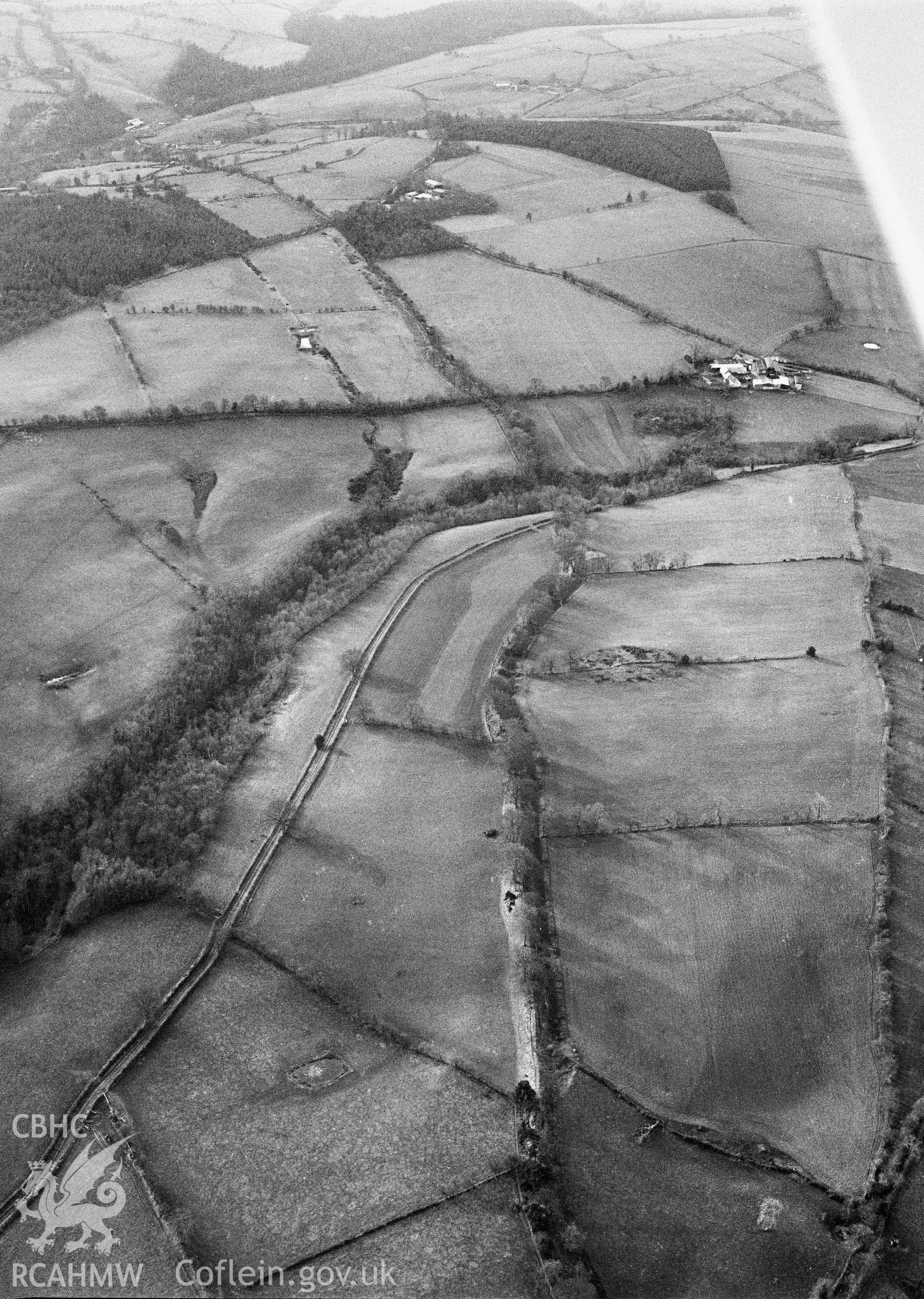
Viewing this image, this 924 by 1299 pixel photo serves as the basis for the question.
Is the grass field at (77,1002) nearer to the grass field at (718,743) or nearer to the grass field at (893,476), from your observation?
the grass field at (718,743)

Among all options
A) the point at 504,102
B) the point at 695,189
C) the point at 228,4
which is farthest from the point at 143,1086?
the point at 228,4

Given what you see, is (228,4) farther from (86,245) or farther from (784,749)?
(784,749)

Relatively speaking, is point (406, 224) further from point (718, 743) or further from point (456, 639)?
point (718, 743)

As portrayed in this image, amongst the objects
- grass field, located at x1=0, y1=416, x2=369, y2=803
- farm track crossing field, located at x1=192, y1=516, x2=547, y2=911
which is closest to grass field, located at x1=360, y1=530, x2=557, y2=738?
farm track crossing field, located at x1=192, y1=516, x2=547, y2=911

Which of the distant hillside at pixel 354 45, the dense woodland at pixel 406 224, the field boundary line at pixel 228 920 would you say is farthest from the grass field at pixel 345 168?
the field boundary line at pixel 228 920

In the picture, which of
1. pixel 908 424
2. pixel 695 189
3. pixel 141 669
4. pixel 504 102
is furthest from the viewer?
pixel 504 102

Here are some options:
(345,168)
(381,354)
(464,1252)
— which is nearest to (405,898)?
(464,1252)
